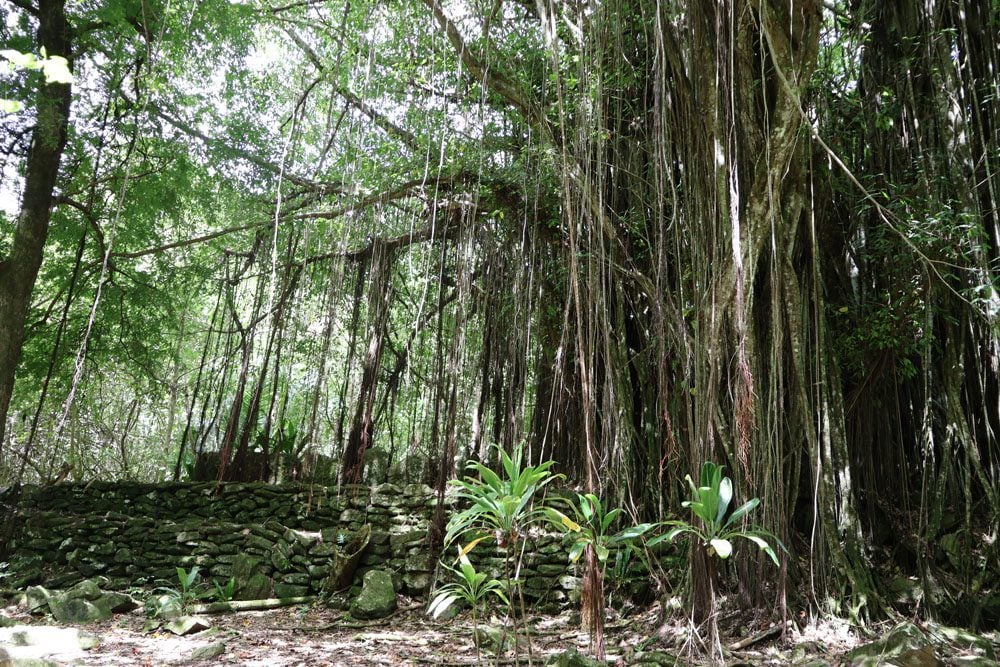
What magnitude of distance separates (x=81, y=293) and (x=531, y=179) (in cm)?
414

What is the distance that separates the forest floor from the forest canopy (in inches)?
12.1

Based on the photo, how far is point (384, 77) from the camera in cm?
480

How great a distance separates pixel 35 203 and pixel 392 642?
158 inches

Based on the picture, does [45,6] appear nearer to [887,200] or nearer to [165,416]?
[165,416]

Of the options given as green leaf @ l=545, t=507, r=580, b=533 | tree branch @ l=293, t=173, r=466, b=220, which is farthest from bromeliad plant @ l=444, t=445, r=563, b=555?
tree branch @ l=293, t=173, r=466, b=220

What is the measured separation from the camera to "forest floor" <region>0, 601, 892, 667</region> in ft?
8.72

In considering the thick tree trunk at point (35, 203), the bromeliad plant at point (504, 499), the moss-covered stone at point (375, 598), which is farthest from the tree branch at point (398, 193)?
the bromeliad plant at point (504, 499)

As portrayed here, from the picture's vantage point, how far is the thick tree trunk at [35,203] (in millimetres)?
4793

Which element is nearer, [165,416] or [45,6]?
[45,6]

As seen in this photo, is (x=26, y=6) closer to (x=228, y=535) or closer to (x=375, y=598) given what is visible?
(x=228, y=535)

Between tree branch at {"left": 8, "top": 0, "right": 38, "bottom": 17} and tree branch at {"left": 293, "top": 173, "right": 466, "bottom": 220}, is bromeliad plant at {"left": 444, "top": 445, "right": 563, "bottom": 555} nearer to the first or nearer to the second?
tree branch at {"left": 293, "top": 173, "right": 466, "bottom": 220}

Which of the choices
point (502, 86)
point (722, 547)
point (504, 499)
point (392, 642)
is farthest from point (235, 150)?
point (722, 547)

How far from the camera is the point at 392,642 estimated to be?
3.31m

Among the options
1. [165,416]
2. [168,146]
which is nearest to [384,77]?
[168,146]
